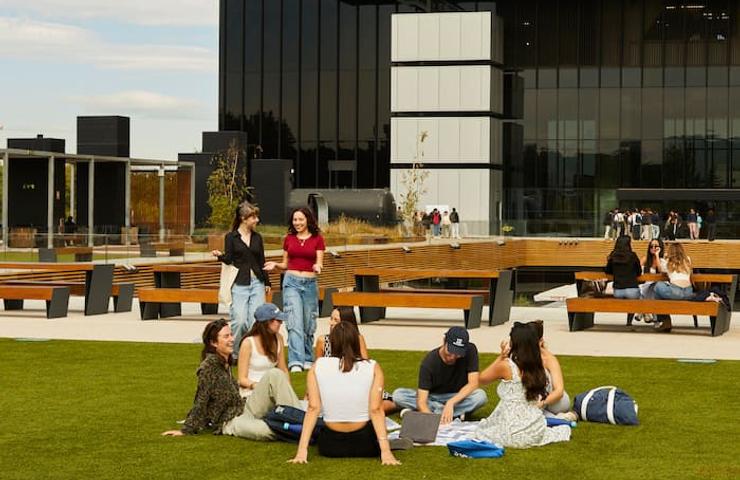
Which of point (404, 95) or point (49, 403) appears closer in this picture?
point (49, 403)

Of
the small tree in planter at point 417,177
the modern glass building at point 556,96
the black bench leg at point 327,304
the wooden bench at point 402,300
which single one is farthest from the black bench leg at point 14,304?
the modern glass building at point 556,96

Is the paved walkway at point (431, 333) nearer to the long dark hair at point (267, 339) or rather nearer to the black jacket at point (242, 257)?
the black jacket at point (242, 257)

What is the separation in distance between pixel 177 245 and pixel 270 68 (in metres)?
50.6

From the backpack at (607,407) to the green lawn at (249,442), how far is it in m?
0.18

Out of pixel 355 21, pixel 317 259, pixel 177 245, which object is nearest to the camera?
pixel 317 259

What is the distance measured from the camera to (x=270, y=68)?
8175 cm

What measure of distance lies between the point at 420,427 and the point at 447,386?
3.86 feet

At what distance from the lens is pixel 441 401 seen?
478 inches

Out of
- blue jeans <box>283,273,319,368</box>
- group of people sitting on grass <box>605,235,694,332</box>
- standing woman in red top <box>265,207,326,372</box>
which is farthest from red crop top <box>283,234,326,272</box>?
group of people sitting on grass <box>605,235,694,332</box>

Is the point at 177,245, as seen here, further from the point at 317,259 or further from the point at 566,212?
the point at 566,212

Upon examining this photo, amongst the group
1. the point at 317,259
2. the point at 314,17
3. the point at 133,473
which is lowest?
the point at 133,473

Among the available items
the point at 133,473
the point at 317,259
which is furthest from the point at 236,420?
the point at 317,259

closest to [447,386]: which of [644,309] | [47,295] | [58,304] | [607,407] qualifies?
[607,407]

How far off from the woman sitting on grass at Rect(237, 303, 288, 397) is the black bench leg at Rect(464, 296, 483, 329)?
1044cm
